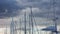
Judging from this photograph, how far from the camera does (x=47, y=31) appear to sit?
4009 cm

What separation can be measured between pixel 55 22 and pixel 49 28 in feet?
11.0

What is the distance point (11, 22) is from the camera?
38.7 m

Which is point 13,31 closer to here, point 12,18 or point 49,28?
point 12,18

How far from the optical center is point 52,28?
38.5 m

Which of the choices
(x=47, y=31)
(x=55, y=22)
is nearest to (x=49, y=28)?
(x=47, y=31)

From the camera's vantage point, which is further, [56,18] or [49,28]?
[49,28]

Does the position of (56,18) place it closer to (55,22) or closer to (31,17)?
(55,22)

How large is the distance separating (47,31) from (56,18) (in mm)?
4275

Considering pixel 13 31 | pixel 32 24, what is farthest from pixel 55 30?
pixel 13 31

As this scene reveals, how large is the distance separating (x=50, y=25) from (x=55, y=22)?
2.18 metres

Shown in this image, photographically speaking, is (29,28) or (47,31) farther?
(47,31)

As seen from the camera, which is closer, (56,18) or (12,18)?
(56,18)

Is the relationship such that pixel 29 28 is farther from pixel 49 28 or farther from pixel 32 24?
pixel 49 28

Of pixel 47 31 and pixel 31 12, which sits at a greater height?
pixel 31 12
